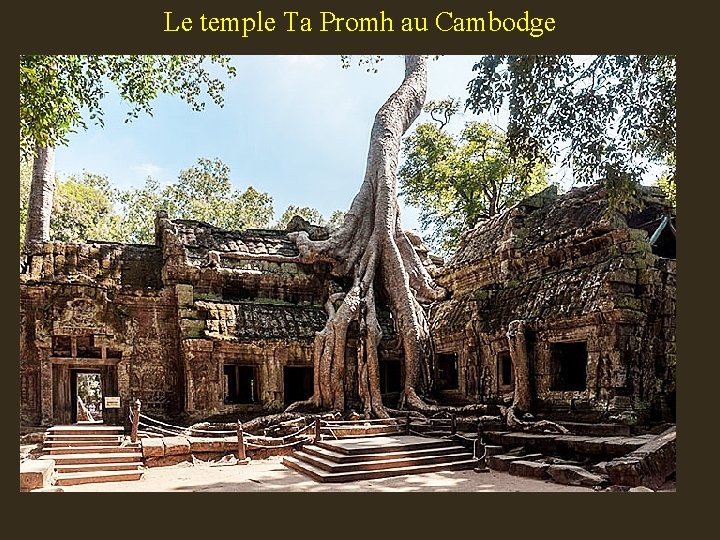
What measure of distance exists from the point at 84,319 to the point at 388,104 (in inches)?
410

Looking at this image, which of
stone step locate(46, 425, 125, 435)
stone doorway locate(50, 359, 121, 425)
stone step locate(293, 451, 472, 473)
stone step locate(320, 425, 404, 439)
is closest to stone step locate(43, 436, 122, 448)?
stone step locate(46, 425, 125, 435)

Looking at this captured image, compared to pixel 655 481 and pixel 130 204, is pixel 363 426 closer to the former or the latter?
pixel 655 481

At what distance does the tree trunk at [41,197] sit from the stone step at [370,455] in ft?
34.9

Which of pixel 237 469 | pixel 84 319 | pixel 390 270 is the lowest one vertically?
pixel 237 469

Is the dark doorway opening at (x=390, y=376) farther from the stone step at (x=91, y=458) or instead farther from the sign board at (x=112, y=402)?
the stone step at (x=91, y=458)

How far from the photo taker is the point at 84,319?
1265 centimetres

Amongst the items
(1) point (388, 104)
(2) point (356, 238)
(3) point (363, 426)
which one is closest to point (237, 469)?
(3) point (363, 426)

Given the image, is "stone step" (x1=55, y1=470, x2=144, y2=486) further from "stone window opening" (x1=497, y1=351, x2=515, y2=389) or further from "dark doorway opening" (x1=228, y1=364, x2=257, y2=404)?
"stone window opening" (x1=497, y1=351, x2=515, y2=389)

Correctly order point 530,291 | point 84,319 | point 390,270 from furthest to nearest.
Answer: point 390,270 → point 84,319 → point 530,291

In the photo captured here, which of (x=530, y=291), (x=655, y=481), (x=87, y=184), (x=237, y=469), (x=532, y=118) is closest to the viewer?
(x=655, y=481)

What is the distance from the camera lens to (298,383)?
50.0 ft

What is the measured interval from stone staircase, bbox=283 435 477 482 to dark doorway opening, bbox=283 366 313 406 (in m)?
4.78

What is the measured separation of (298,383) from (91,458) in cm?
697

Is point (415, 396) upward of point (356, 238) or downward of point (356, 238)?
downward
